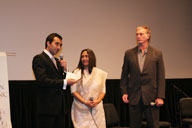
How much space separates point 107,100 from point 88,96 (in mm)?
1875

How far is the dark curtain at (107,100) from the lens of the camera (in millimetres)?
4852

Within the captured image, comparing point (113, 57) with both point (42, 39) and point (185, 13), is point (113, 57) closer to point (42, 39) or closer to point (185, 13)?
point (42, 39)

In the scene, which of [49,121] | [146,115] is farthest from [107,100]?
[49,121]

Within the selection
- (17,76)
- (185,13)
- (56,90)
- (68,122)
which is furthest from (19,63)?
(185,13)

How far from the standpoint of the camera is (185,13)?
22.2ft

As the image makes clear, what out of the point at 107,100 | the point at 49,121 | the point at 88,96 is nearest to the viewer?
the point at 49,121

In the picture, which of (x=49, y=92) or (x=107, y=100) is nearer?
(x=49, y=92)

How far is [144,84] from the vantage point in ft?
11.0

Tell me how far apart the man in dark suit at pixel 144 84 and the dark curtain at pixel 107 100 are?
1.96 m

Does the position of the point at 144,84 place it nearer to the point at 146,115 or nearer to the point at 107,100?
the point at 146,115

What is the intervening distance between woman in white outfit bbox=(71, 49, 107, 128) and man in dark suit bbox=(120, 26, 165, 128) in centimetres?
62

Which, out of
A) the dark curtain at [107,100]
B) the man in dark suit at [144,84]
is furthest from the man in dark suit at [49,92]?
the dark curtain at [107,100]

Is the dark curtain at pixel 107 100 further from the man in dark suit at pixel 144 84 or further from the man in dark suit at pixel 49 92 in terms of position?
the man in dark suit at pixel 144 84

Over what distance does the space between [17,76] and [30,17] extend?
1.13 m
